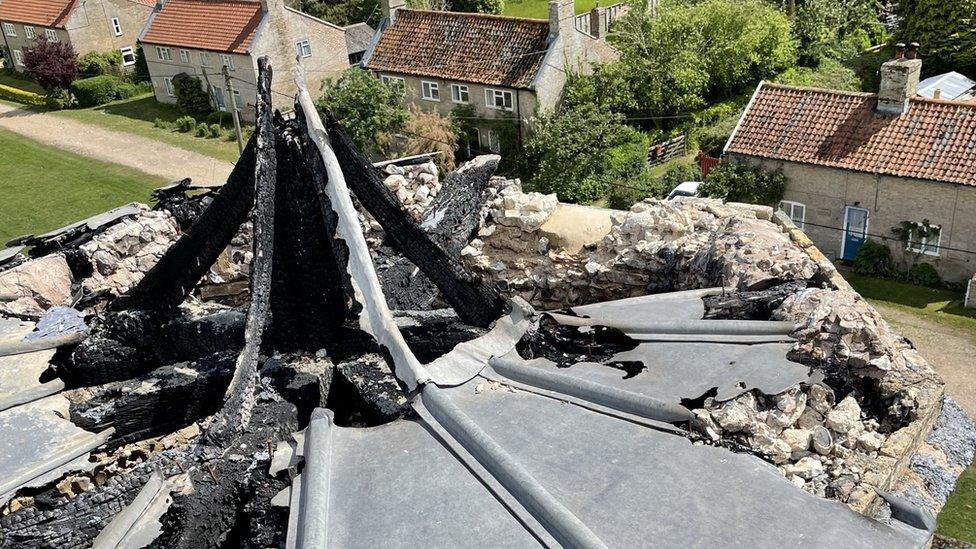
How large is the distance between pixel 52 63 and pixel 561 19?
30932 millimetres

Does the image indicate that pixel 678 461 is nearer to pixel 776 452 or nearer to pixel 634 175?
pixel 776 452

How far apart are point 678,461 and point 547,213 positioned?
344 inches

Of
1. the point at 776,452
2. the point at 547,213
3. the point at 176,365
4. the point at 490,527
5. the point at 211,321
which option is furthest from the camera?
the point at 547,213

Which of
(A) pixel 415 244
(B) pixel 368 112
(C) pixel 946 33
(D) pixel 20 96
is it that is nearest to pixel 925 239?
(C) pixel 946 33

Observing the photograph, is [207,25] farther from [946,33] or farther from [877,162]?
[946,33]

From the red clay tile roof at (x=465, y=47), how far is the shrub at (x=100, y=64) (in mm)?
21205

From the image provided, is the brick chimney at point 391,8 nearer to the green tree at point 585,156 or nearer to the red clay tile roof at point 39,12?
the green tree at point 585,156

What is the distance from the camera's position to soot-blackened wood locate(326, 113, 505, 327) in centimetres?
1155

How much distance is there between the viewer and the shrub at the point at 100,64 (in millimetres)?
55500

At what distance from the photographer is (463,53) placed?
41.2 meters

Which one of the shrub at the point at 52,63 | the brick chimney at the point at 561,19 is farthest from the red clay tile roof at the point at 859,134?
the shrub at the point at 52,63

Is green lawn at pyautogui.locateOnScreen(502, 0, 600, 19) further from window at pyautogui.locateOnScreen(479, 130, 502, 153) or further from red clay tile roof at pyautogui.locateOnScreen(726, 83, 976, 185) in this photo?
red clay tile roof at pyautogui.locateOnScreen(726, 83, 976, 185)

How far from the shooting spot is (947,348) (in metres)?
26.2

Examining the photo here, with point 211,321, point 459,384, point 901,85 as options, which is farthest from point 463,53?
point 459,384
